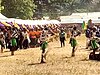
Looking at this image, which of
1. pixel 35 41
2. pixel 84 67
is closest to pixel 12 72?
pixel 84 67

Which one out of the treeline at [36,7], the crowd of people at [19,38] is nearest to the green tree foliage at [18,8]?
the treeline at [36,7]

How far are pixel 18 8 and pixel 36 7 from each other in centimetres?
2447

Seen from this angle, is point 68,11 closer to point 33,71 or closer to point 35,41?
point 35,41

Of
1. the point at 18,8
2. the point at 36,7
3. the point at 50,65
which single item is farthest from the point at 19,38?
the point at 36,7

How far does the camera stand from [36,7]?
292 ft

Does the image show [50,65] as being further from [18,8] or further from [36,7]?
[36,7]

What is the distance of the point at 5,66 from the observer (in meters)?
19.6

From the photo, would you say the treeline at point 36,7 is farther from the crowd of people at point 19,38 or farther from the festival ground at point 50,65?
the festival ground at point 50,65

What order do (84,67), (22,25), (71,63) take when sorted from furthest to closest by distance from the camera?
(22,25), (71,63), (84,67)

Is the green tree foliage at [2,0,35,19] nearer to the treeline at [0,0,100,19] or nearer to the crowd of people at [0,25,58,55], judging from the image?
the treeline at [0,0,100,19]

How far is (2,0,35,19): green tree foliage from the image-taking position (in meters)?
64.5

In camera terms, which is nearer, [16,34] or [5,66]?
[5,66]

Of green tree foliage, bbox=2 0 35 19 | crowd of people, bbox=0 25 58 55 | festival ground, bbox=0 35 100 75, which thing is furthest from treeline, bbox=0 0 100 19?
festival ground, bbox=0 35 100 75

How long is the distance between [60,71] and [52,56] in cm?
590
